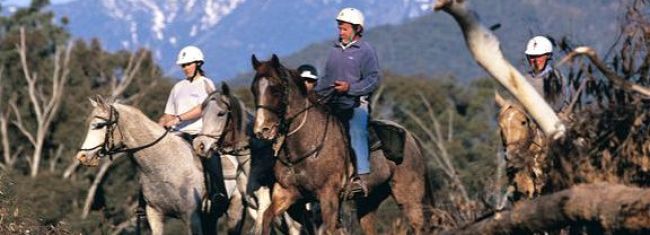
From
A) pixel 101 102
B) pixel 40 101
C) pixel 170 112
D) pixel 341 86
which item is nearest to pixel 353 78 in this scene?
pixel 341 86

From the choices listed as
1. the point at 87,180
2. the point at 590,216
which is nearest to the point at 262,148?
the point at 590,216

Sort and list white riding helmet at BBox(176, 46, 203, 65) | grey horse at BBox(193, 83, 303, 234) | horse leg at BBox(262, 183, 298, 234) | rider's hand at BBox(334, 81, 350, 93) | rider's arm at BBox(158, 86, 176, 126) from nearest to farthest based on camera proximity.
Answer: horse leg at BBox(262, 183, 298, 234), rider's hand at BBox(334, 81, 350, 93), grey horse at BBox(193, 83, 303, 234), white riding helmet at BBox(176, 46, 203, 65), rider's arm at BBox(158, 86, 176, 126)

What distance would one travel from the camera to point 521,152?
1329 centimetres

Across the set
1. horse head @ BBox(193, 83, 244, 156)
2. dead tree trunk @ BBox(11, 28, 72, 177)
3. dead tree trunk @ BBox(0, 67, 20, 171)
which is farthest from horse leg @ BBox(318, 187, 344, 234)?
dead tree trunk @ BBox(0, 67, 20, 171)

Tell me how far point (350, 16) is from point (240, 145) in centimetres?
174

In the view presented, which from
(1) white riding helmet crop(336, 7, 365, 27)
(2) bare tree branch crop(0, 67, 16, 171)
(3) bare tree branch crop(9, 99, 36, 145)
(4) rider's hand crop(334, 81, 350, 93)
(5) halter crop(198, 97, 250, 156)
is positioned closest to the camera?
(4) rider's hand crop(334, 81, 350, 93)

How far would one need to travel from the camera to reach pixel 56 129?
7444 cm

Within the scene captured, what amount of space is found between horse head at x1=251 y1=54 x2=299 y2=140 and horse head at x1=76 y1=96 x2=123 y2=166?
268 cm

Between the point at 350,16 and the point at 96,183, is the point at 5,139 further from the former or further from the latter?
the point at 350,16

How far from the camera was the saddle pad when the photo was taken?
1834 centimetres

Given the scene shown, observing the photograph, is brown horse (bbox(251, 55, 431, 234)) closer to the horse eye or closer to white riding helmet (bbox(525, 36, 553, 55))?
white riding helmet (bbox(525, 36, 553, 55))

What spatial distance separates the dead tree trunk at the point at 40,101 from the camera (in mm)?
71688

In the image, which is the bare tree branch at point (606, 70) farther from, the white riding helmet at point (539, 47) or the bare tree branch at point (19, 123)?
the bare tree branch at point (19, 123)

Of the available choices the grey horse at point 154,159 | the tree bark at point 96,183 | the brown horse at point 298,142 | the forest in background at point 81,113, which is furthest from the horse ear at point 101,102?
the tree bark at point 96,183
